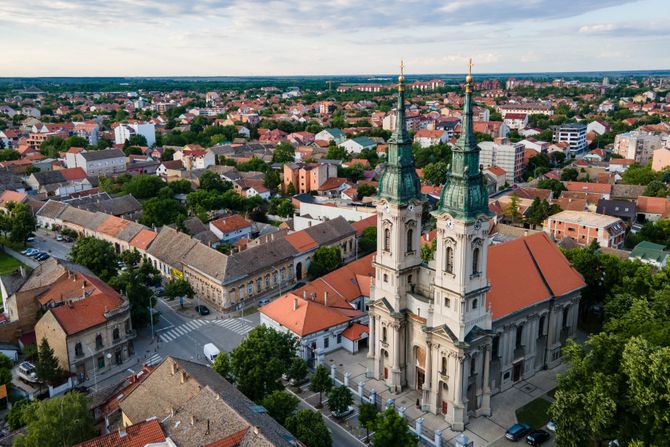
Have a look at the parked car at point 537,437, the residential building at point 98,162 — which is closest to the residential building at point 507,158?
the residential building at point 98,162

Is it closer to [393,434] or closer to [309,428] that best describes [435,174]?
[393,434]

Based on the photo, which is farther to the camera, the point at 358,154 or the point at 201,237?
the point at 358,154

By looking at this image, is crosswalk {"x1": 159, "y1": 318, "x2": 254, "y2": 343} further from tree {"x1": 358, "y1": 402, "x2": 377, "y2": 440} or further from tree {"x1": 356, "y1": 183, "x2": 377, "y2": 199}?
tree {"x1": 356, "y1": 183, "x2": 377, "y2": 199}

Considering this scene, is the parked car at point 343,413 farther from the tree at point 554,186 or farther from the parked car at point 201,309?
the tree at point 554,186

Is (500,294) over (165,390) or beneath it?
over

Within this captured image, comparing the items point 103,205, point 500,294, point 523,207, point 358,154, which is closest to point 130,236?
point 103,205

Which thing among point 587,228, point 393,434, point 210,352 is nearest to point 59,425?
point 210,352

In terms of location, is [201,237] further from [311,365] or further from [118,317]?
[311,365]
